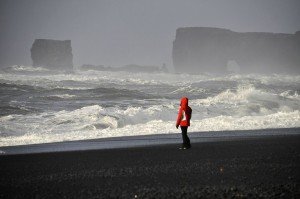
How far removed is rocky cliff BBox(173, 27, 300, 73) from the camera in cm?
13550

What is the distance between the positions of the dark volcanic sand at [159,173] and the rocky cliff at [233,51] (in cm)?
12395

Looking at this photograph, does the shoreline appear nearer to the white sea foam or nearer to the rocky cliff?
the white sea foam

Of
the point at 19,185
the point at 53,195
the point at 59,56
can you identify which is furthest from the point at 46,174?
the point at 59,56

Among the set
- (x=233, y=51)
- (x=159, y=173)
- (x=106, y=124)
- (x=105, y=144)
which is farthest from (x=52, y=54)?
(x=159, y=173)

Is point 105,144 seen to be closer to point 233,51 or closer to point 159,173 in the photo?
point 159,173

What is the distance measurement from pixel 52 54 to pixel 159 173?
101m

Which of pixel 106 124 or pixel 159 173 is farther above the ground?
pixel 159 173

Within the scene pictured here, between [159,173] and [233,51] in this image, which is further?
[233,51]

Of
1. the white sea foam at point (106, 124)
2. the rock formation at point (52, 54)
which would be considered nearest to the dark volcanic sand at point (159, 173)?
the white sea foam at point (106, 124)

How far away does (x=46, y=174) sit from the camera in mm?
8672

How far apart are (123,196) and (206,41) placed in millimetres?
134541

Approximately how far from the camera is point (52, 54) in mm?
105938

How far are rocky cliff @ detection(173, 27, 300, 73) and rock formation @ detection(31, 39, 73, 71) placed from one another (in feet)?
134

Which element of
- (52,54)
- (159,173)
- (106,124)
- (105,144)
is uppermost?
(52,54)
